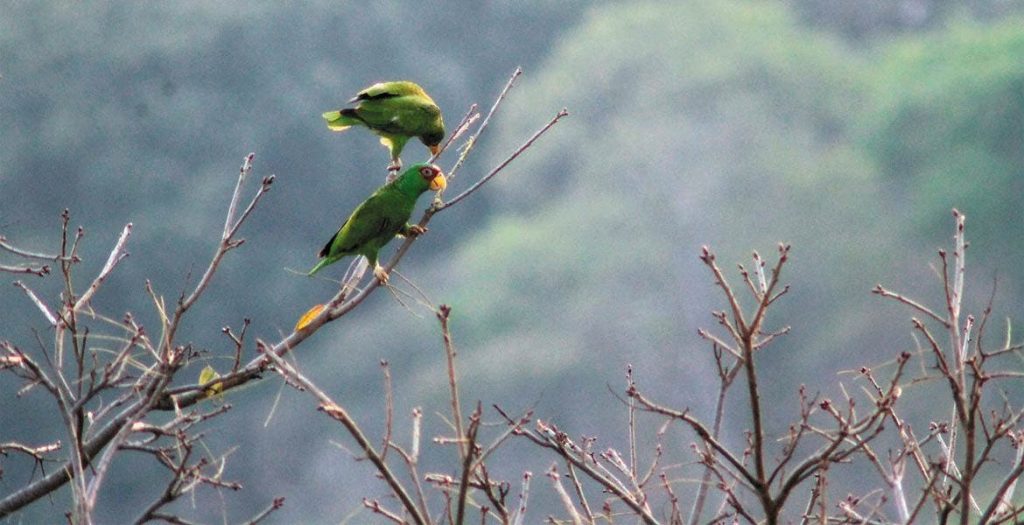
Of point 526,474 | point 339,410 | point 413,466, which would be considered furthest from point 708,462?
point 339,410

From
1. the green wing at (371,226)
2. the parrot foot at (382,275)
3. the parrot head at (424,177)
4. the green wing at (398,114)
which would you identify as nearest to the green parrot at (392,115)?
the green wing at (398,114)

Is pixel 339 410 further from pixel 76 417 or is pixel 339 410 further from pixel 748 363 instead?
pixel 76 417

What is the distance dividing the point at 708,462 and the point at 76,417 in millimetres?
2098

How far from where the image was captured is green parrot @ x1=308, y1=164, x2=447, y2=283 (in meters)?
4.56

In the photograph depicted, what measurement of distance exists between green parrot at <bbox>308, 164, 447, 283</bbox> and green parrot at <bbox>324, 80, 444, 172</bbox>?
41 cm

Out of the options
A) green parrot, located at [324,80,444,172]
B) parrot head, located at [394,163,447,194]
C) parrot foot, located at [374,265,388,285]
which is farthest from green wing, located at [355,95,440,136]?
parrot foot, located at [374,265,388,285]

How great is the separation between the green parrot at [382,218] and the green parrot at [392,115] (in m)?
0.41

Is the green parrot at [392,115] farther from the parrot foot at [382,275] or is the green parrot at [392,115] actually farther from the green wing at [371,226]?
the parrot foot at [382,275]

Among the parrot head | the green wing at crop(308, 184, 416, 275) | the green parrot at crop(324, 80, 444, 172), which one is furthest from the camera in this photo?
the green parrot at crop(324, 80, 444, 172)

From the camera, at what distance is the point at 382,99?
203 inches

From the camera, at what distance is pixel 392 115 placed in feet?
16.9

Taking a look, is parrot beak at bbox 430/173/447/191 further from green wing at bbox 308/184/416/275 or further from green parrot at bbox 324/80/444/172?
green parrot at bbox 324/80/444/172

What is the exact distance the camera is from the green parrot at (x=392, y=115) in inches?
199

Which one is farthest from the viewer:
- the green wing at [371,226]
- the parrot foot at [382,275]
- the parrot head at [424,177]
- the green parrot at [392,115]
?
the green parrot at [392,115]
